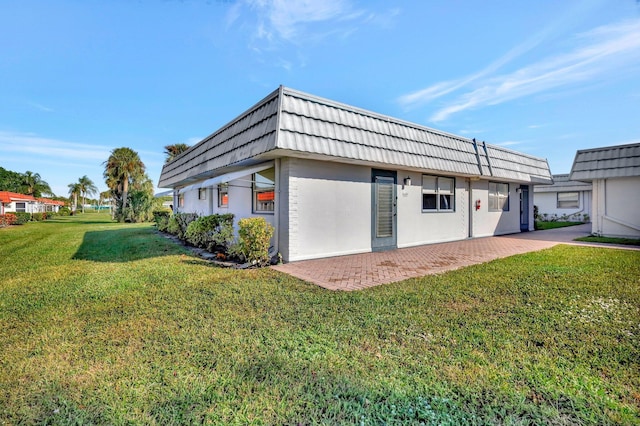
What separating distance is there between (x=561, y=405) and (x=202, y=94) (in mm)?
15471

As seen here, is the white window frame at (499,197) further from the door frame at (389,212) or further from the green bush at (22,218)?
the green bush at (22,218)

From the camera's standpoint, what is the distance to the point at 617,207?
13.1 meters

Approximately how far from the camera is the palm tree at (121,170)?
111ft

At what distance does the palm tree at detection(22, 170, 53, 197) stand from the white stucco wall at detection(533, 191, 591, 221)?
96.5 metres

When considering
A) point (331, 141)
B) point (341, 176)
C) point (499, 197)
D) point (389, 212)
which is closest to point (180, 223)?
point (341, 176)

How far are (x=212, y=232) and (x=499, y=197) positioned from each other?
571 inches

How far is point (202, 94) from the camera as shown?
13422mm

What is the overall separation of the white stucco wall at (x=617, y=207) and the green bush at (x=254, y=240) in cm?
1653

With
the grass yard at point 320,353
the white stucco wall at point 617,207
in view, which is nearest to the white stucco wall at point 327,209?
the grass yard at point 320,353

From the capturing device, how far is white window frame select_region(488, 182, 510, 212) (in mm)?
14326

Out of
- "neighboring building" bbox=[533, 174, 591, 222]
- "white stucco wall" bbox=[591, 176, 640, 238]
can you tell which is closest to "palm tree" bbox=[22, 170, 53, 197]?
"white stucco wall" bbox=[591, 176, 640, 238]

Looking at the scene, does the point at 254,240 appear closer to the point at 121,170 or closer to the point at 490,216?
the point at 490,216

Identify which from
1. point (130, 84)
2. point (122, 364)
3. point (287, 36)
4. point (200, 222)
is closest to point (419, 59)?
point (287, 36)

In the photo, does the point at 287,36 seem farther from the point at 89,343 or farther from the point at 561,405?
the point at 561,405
